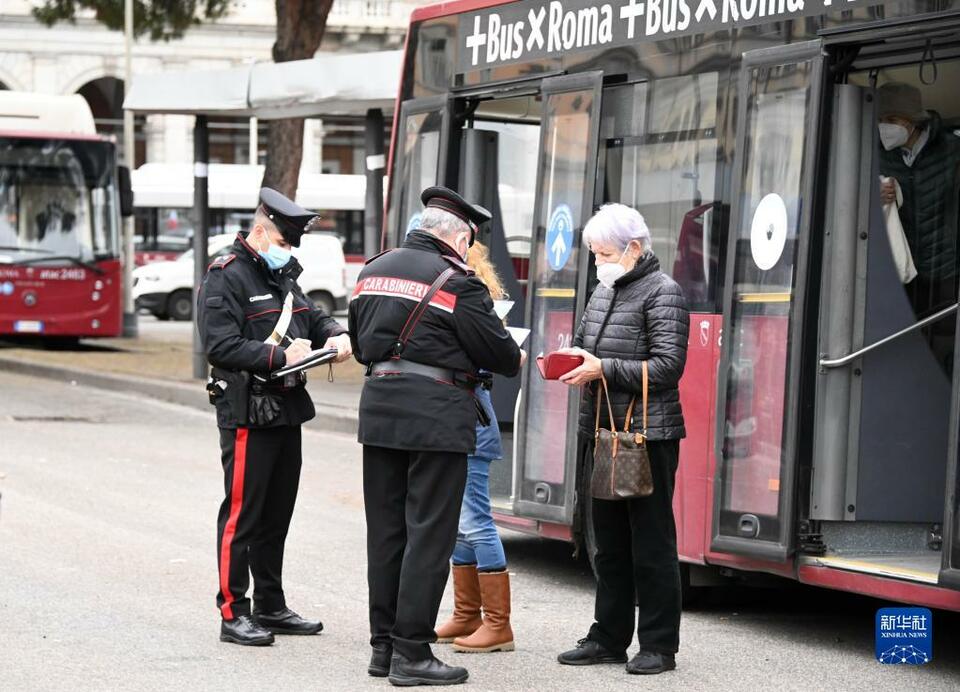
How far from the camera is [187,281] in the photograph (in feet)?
118

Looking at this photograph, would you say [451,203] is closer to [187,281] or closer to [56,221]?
[56,221]

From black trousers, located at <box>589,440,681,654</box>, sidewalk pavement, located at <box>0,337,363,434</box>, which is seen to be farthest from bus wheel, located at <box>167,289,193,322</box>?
black trousers, located at <box>589,440,681,654</box>

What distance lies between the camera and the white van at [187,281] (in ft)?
117

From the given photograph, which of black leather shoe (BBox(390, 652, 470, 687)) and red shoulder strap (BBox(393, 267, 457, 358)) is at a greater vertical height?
red shoulder strap (BBox(393, 267, 457, 358))

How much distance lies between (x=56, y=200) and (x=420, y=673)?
1869 centimetres

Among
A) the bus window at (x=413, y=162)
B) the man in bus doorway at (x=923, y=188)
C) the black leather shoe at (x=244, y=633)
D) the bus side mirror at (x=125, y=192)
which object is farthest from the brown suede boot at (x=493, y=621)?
the bus side mirror at (x=125, y=192)

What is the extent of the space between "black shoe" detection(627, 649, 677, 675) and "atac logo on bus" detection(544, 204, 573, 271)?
2167mm

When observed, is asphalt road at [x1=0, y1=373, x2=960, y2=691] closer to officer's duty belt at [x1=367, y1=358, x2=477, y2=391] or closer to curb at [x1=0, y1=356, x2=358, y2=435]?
officer's duty belt at [x1=367, y1=358, x2=477, y2=391]

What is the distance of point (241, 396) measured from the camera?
6.99 metres

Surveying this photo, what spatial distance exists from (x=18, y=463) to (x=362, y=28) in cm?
3879

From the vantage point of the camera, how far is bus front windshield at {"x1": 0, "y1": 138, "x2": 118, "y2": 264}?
23812 millimetres

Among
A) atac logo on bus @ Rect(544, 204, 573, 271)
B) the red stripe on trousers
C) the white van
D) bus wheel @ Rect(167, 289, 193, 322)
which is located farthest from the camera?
bus wheel @ Rect(167, 289, 193, 322)

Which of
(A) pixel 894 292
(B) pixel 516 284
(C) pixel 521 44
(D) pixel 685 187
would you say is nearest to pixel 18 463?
(B) pixel 516 284

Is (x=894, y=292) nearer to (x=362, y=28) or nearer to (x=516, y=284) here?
(x=516, y=284)
